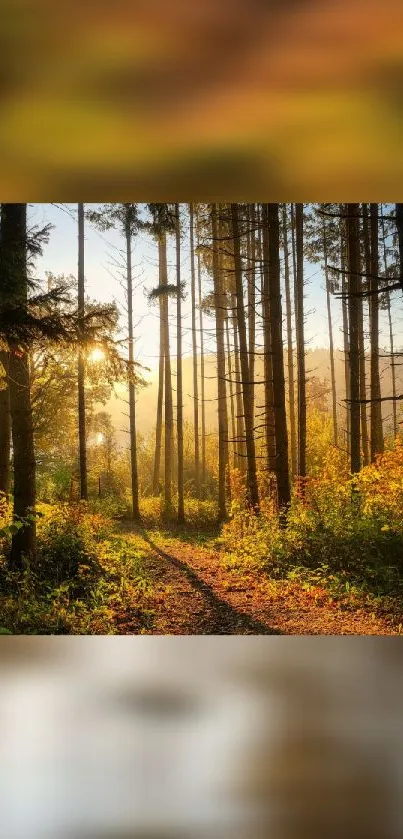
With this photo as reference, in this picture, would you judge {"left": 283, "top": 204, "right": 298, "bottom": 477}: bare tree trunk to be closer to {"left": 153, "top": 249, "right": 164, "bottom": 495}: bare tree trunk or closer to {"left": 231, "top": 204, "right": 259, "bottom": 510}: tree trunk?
{"left": 231, "top": 204, "right": 259, "bottom": 510}: tree trunk

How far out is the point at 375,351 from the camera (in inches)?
182

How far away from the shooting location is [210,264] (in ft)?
15.0

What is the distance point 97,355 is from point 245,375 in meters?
1.03

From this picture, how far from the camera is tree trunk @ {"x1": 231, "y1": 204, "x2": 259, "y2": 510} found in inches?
177

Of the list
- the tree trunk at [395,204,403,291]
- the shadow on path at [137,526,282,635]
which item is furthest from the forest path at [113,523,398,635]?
the tree trunk at [395,204,403,291]

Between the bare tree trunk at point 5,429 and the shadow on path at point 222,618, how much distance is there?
124 centimetres

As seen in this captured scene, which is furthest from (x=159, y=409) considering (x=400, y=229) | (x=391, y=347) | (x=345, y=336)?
(x=400, y=229)

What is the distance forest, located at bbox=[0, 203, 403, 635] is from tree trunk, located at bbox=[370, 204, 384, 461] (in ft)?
0.05

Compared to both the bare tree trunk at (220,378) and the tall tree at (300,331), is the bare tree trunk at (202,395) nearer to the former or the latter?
the bare tree trunk at (220,378)
